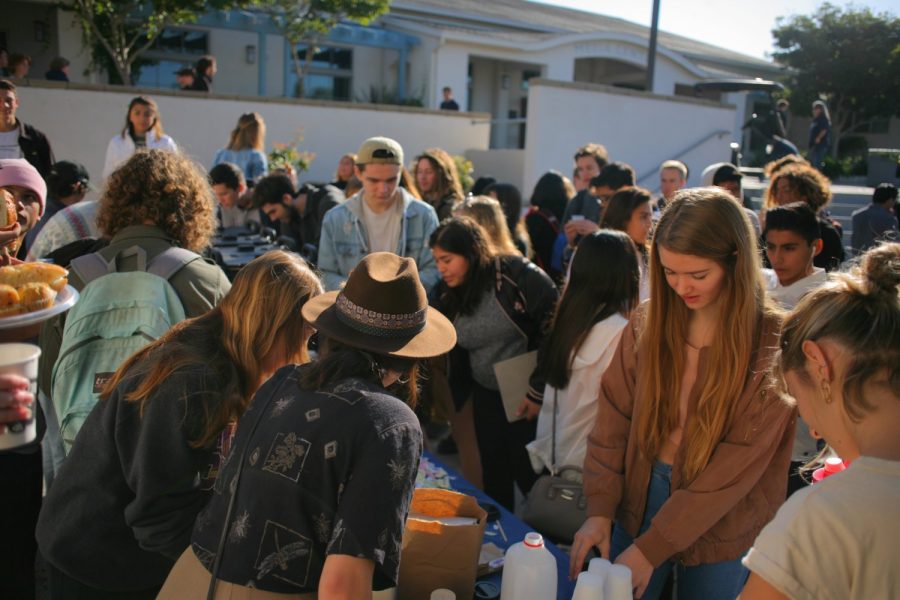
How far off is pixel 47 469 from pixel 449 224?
82.5 inches

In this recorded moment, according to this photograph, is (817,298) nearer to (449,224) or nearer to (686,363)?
(686,363)

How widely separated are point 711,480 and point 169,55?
18.0 metres

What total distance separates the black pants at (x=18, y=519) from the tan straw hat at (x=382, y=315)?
1883 mm

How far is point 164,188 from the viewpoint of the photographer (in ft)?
9.00

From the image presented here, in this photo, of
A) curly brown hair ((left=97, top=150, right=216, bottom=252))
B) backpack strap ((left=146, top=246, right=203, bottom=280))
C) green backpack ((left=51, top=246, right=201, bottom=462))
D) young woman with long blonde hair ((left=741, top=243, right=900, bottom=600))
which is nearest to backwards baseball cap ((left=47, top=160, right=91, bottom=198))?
curly brown hair ((left=97, top=150, right=216, bottom=252))

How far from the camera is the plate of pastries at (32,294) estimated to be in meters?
1.55

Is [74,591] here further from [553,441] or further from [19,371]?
[553,441]

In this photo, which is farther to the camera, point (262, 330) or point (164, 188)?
point (164, 188)

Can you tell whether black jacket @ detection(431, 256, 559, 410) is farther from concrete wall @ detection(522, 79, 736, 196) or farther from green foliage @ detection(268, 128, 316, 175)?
concrete wall @ detection(522, 79, 736, 196)

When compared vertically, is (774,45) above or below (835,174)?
above

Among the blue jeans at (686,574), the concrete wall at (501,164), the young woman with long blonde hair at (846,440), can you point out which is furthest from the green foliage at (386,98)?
the young woman with long blonde hair at (846,440)

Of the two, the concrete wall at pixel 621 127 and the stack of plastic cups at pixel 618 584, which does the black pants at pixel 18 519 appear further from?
the concrete wall at pixel 621 127

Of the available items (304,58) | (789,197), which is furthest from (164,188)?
(304,58)

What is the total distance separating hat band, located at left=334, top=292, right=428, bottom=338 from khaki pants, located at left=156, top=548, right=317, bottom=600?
2.02 ft
